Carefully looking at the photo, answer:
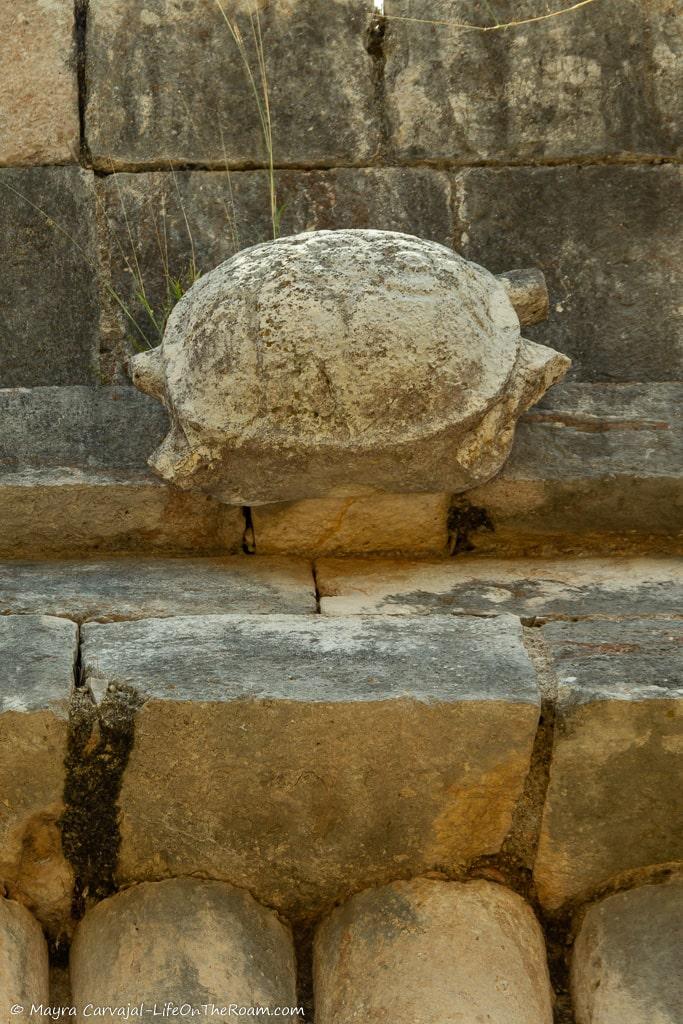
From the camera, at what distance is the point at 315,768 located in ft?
7.43

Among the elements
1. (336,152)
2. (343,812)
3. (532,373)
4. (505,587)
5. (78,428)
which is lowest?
(343,812)

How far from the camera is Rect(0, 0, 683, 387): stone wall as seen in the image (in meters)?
3.70

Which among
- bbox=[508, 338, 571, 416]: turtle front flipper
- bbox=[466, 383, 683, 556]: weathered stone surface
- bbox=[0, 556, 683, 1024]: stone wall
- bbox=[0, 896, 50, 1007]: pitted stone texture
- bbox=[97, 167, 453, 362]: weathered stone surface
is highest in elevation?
bbox=[97, 167, 453, 362]: weathered stone surface

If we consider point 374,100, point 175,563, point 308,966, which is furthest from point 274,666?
point 374,100

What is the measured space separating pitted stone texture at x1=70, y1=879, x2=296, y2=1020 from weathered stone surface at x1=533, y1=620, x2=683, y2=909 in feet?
1.46

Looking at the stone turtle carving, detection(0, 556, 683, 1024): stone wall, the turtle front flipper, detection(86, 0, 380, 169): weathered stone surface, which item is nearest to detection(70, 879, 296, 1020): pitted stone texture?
detection(0, 556, 683, 1024): stone wall

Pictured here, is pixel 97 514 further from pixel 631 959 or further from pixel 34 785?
pixel 631 959

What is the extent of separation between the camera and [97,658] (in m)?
2.41

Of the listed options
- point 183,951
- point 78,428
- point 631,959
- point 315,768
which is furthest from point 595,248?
point 183,951

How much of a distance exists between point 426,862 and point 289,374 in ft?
2.93

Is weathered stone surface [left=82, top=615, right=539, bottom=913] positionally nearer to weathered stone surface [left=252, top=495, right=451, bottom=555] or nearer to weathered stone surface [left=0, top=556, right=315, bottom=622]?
weathered stone surface [left=0, top=556, right=315, bottom=622]

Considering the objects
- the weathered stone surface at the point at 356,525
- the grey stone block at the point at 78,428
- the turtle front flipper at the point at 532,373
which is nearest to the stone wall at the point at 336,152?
the grey stone block at the point at 78,428

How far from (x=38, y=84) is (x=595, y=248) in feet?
4.99

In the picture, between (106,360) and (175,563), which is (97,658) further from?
(106,360)
